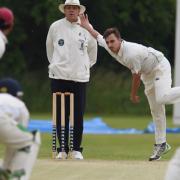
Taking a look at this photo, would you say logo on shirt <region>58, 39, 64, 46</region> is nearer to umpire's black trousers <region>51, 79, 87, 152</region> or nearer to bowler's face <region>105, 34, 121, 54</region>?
umpire's black trousers <region>51, 79, 87, 152</region>

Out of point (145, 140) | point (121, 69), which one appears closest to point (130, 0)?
point (121, 69)

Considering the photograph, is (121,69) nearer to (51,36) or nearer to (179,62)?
(179,62)

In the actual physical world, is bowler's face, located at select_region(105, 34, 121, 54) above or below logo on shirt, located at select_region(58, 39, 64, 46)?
above

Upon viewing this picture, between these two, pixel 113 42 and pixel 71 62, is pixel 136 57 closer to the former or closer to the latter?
pixel 113 42

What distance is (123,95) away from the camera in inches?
1312

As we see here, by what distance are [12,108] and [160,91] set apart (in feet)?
13.0

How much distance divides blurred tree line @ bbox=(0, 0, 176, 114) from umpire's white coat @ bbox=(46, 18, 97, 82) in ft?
74.2

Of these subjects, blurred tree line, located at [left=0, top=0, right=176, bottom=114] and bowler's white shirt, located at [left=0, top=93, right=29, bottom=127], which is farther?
blurred tree line, located at [left=0, top=0, right=176, bottom=114]

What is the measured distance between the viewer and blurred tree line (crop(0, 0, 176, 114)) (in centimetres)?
3509

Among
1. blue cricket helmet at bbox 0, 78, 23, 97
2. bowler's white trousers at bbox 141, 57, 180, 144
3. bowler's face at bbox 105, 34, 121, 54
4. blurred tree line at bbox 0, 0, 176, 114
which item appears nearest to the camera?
blue cricket helmet at bbox 0, 78, 23, 97

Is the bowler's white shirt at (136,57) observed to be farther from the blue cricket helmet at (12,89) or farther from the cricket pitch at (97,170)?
the blue cricket helmet at (12,89)

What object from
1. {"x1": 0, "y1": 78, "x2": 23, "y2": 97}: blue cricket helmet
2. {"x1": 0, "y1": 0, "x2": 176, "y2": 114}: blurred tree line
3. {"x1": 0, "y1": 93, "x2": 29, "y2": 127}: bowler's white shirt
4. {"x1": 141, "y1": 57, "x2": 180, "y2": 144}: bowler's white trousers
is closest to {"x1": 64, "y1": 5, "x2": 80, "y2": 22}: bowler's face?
{"x1": 141, "y1": 57, "x2": 180, "y2": 144}: bowler's white trousers

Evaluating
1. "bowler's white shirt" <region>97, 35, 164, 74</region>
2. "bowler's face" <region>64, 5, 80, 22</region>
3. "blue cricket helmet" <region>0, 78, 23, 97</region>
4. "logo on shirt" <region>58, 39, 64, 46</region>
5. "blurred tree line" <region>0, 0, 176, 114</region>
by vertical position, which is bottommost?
"blurred tree line" <region>0, 0, 176, 114</region>

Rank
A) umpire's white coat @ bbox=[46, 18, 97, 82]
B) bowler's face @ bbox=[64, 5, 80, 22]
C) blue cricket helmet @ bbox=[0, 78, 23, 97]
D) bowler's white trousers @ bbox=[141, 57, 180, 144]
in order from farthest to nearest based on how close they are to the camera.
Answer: bowler's face @ bbox=[64, 5, 80, 22]
umpire's white coat @ bbox=[46, 18, 97, 82]
bowler's white trousers @ bbox=[141, 57, 180, 144]
blue cricket helmet @ bbox=[0, 78, 23, 97]
